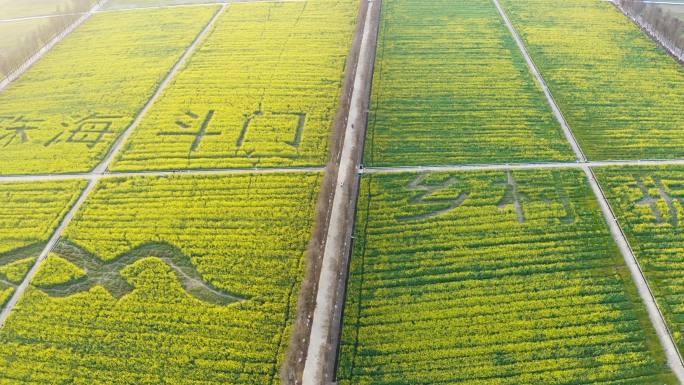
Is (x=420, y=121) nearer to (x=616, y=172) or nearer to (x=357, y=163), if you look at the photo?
(x=357, y=163)

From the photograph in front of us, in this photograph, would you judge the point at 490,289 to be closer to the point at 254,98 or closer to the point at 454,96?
the point at 454,96

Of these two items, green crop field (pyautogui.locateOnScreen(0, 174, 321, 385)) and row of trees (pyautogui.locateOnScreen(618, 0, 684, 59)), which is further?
row of trees (pyautogui.locateOnScreen(618, 0, 684, 59))

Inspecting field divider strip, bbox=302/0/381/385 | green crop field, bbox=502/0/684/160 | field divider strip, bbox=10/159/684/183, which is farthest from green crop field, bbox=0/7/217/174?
green crop field, bbox=502/0/684/160

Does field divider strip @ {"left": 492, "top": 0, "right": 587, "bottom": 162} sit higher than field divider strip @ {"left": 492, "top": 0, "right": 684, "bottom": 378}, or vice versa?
field divider strip @ {"left": 492, "top": 0, "right": 587, "bottom": 162}

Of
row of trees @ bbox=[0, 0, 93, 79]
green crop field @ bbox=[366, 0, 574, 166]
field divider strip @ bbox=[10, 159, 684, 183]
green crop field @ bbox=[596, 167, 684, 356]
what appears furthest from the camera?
row of trees @ bbox=[0, 0, 93, 79]

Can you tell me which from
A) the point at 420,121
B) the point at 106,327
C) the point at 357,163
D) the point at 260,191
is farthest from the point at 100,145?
the point at 420,121

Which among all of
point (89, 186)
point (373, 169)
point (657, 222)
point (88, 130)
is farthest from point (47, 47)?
point (657, 222)

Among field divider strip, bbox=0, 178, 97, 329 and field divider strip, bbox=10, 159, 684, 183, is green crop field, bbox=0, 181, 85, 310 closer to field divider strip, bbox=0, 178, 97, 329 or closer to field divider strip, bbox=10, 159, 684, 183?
field divider strip, bbox=0, 178, 97, 329
